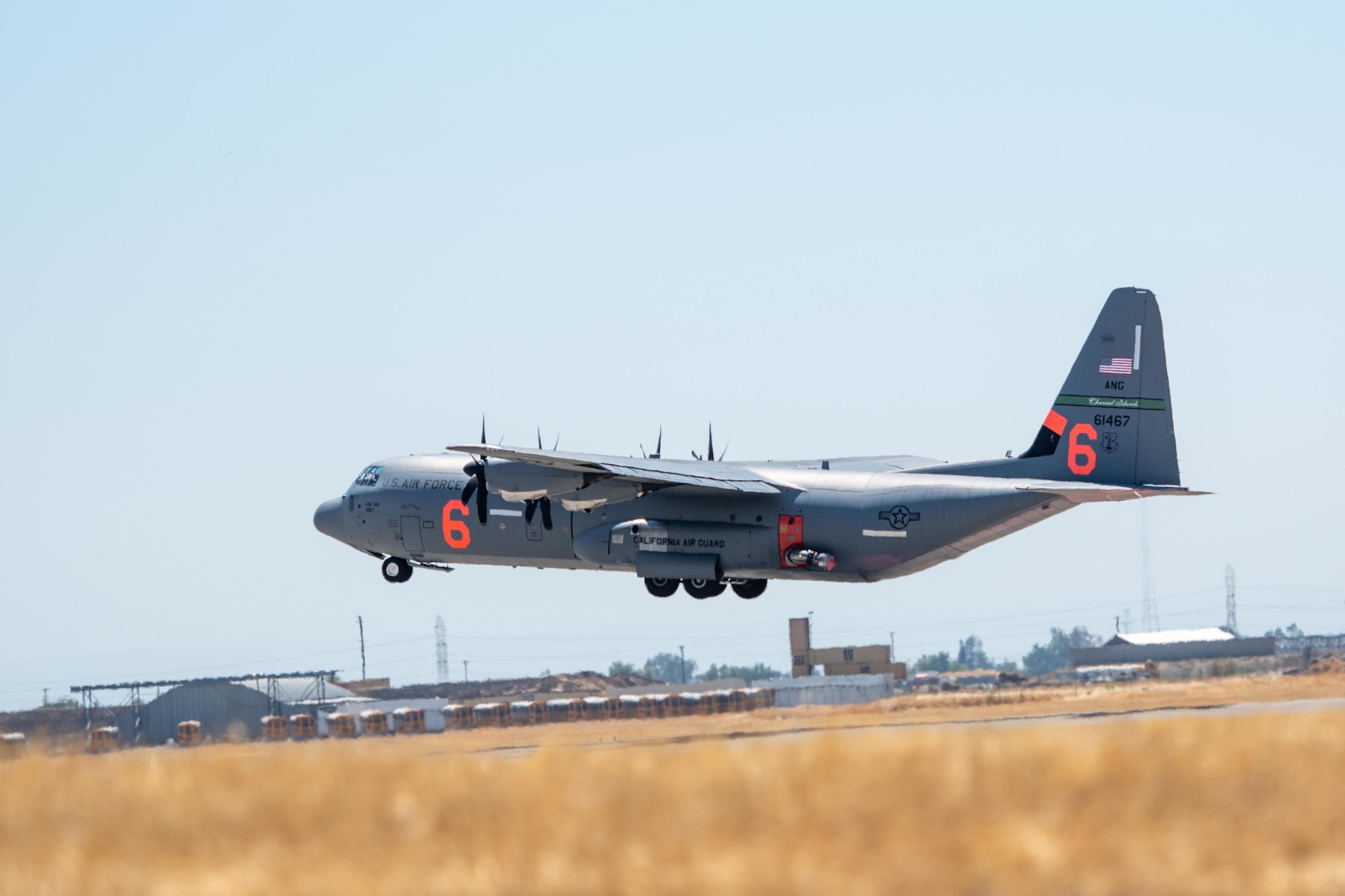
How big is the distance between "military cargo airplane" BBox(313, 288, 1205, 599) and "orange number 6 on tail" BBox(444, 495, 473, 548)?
7 centimetres

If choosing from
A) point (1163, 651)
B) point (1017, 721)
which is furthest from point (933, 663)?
point (1017, 721)

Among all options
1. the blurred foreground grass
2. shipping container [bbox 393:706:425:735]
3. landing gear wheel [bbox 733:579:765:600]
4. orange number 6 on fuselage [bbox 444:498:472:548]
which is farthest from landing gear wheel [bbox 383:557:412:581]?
the blurred foreground grass

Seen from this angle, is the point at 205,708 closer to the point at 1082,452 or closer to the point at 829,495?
the point at 829,495

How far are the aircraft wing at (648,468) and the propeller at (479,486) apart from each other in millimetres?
1246

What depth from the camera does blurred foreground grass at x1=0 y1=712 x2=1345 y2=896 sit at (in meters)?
12.5

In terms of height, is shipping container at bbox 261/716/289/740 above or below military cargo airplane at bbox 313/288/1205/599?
below

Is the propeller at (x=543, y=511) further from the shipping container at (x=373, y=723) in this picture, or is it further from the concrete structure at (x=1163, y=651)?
the concrete structure at (x=1163, y=651)

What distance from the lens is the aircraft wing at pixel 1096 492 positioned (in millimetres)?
36281

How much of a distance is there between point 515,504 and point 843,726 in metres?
11.2

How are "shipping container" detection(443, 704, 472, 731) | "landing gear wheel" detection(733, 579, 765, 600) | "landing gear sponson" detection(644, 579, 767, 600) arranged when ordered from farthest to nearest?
1. "shipping container" detection(443, 704, 472, 731)
2. "landing gear wheel" detection(733, 579, 765, 600)
3. "landing gear sponson" detection(644, 579, 767, 600)

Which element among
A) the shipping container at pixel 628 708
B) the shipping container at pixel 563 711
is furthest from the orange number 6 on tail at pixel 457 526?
the shipping container at pixel 628 708

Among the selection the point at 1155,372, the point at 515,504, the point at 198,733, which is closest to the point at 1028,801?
the point at 1155,372

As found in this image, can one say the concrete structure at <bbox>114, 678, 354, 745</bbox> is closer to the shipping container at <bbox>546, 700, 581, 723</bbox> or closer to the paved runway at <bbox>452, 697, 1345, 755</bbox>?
the shipping container at <bbox>546, 700, 581, 723</bbox>

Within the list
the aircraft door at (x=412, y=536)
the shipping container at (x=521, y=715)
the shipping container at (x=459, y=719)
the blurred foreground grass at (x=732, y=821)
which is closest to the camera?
the blurred foreground grass at (x=732, y=821)
